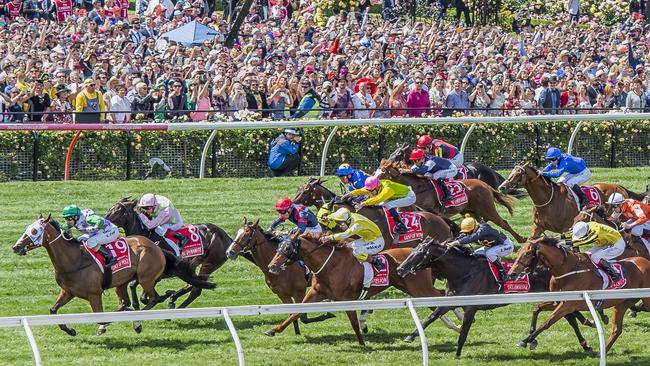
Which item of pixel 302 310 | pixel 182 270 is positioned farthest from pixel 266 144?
pixel 302 310

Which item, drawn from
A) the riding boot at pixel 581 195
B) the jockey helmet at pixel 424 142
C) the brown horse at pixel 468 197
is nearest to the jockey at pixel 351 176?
the brown horse at pixel 468 197

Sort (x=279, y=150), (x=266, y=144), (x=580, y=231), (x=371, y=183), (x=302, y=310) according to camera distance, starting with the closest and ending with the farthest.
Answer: (x=302, y=310) < (x=580, y=231) < (x=371, y=183) < (x=279, y=150) < (x=266, y=144)

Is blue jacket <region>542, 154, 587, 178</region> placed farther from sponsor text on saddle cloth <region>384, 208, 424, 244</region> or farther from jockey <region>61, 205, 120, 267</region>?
jockey <region>61, 205, 120, 267</region>

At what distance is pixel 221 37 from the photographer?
75.3ft

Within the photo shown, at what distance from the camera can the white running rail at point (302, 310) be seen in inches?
363

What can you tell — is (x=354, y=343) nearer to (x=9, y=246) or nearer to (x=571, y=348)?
(x=571, y=348)

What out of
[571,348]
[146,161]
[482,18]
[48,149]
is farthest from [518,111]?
[482,18]

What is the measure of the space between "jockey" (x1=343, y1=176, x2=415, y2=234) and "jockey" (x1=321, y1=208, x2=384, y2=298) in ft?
3.93

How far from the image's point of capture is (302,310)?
388 inches

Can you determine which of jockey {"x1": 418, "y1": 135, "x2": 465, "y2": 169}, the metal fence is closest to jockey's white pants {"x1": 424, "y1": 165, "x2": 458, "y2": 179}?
jockey {"x1": 418, "y1": 135, "x2": 465, "y2": 169}

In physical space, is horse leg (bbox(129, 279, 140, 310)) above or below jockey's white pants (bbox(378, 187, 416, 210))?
below

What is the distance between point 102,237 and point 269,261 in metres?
1.50

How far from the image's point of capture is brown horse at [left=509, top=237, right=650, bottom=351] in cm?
1170

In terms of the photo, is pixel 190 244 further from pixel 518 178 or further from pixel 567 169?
pixel 567 169
